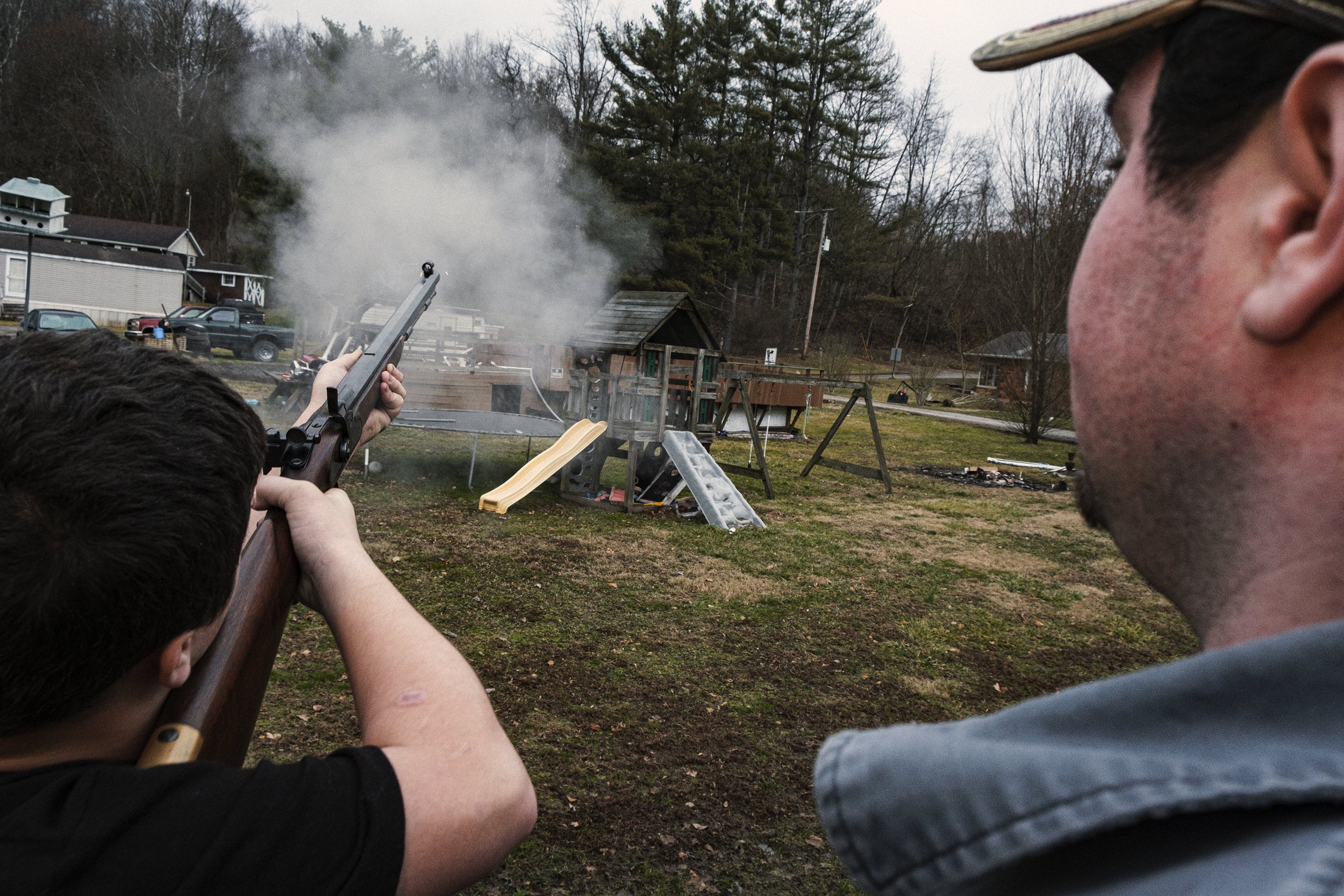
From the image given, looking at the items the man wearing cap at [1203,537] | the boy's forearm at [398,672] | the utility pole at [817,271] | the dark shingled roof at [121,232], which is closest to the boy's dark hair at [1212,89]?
the man wearing cap at [1203,537]

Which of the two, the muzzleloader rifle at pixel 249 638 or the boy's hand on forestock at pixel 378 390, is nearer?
the muzzleloader rifle at pixel 249 638

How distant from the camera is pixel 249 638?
4.38 feet

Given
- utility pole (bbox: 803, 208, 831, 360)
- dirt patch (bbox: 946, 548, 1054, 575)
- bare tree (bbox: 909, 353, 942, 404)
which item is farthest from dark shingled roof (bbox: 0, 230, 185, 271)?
dirt patch (bbox: 946, 548, 1054, 575)

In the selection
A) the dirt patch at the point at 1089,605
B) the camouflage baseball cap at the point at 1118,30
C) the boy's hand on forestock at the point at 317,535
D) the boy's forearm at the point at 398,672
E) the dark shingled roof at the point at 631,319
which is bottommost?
the dirt patch at the point at 1089,605

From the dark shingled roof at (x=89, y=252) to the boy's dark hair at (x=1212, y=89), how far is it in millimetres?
42451

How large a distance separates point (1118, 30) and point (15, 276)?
45120 mm

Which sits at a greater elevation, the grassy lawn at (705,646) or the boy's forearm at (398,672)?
the boy's forearm at (398,672)

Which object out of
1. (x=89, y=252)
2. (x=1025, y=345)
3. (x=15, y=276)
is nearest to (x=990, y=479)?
(x=1025, y=345)

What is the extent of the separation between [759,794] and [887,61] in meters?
43.4

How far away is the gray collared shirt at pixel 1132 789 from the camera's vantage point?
1.57ft

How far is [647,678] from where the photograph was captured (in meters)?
5.18

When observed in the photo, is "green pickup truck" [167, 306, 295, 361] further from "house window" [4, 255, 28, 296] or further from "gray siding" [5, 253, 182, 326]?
"house window" [4, 255, 28, 296]

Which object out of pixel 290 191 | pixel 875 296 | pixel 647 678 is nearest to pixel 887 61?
pixel 875 296

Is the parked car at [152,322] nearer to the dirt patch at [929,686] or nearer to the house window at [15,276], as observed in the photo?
the house window at [15,276]
